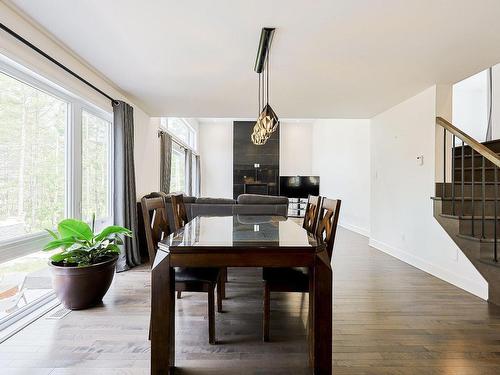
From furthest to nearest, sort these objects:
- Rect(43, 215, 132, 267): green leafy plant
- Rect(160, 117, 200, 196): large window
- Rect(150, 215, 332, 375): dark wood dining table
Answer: Rect(160, 117, 200, 196): large window < Rect(43, 215, 132, 267): green leafy plant < Rect(150, 215, 332, 375): dark wood dining table

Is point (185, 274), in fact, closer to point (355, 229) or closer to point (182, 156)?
point (355, 229)

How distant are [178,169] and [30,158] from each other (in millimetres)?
4924

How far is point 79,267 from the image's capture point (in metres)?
2.25

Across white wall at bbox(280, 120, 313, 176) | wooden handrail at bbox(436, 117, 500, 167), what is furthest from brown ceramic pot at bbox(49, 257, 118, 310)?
white wall at bbox(280, 120, 313, 176)

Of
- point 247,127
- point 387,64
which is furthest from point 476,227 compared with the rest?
point 247,127

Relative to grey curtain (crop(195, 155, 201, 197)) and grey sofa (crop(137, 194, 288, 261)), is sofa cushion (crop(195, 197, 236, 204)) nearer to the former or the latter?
grey sofa (crop(137, 194, 288, 261))

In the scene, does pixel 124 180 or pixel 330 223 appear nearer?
pixel 330 223

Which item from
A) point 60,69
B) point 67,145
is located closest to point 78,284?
point 67,145

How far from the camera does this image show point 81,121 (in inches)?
113

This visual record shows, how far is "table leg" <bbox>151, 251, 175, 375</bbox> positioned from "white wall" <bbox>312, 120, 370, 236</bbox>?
5502 mm

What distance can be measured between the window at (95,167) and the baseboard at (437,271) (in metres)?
4.22

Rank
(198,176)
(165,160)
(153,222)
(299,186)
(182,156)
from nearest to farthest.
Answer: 1. (153,222)
2. (165,160)
3. (182,156)
4. (299,186)
5. (198,176)

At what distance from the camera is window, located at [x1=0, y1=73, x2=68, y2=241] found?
2.00 m

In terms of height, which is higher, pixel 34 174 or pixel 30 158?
pixel 30 158
